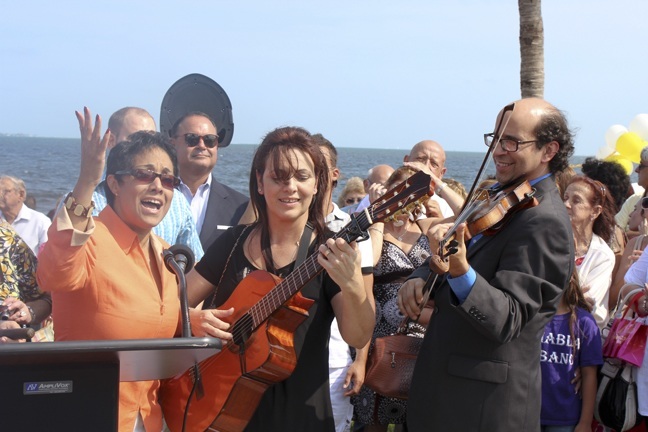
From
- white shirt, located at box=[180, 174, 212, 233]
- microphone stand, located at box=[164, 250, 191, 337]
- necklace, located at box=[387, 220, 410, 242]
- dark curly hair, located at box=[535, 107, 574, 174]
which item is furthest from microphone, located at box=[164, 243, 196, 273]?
necklace, located at box=[387, 220, 410, 242]

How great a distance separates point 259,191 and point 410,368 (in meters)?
1.17

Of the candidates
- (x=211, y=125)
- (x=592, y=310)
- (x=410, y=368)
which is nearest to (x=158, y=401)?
(x=410, y=368)

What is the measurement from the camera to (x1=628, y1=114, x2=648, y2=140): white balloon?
969cm

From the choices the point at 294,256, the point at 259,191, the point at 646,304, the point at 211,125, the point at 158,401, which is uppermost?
the point at 211,125

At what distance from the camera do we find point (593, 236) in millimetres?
5066

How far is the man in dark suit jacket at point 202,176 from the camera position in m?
4.89

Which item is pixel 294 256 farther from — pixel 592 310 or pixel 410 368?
pixel 592 310

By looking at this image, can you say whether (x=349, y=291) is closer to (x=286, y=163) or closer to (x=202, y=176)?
(x=286, y=163)

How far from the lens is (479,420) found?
3186mm

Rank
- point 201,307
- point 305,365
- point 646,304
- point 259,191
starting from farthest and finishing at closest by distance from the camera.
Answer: point 646,304 → point 201,307 → point 259,191 → point 305,365

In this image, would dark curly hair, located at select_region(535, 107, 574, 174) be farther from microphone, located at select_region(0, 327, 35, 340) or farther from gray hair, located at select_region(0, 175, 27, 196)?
gray hair, located at select_region(0, 175, 27, 196)

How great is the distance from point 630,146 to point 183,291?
8.11 m

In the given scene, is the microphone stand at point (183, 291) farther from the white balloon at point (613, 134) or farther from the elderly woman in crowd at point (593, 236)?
the white balloon at point (613, 134)

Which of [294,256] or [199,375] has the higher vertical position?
[294,256]
